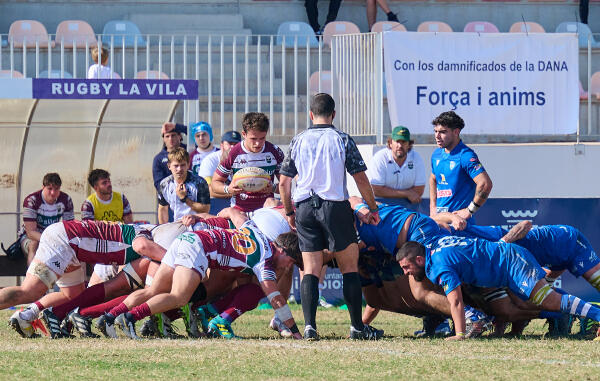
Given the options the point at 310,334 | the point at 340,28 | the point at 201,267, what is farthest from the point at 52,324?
the point at 340,28

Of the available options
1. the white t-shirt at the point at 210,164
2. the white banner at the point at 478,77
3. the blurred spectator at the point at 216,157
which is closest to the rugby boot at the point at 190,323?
the blurred spectator at the point at 216,157

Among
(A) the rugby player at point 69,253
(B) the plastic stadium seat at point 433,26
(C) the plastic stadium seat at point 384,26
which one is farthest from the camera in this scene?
(B) the plastic stadium seat at point 433,26

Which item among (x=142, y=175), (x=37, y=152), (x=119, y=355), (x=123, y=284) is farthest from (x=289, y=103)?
(x=119, y=355)

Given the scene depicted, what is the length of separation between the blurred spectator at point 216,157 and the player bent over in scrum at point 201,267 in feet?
11.0

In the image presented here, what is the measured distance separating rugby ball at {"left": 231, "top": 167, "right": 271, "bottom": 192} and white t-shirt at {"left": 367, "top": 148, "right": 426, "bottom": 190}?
2.28 m

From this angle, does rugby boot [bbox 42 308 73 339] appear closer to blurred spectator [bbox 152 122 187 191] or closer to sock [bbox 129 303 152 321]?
sock [bbox 129 303 152 321]

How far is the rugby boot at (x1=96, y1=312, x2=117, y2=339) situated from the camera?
8852mm

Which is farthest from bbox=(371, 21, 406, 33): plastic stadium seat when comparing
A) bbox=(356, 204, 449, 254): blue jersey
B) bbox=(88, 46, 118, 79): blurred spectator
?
bbox=(356, 204, 449, 254): blue jersey

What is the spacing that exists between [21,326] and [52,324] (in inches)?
10.6

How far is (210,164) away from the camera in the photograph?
12805 millimetres

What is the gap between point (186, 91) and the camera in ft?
42.2

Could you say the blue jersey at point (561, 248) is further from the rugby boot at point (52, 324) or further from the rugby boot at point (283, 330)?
the rugby boot at point (52, 324)

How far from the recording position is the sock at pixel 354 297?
8773 mm

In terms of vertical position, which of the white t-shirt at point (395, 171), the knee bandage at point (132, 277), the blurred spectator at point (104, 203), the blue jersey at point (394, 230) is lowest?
the knee bandage at point (132, 277)
